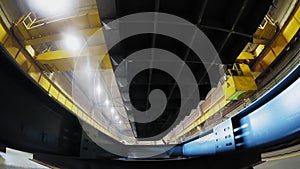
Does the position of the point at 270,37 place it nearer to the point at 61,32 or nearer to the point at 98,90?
the point at 61,32

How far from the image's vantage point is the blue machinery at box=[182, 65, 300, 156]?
0.70m

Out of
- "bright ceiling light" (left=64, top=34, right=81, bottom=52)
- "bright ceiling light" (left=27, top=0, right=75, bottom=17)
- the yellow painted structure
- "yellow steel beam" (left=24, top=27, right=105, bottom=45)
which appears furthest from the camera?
"bright ceiling light" (left=64, top=34, right=81, bottom=52)

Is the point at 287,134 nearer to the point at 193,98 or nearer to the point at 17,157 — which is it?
the point at 17,157

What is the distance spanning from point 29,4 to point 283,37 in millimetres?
4363

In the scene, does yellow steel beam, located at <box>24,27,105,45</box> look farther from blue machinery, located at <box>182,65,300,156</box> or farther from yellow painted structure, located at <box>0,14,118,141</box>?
blue machinery, located at <box>182,65,300,156</box>

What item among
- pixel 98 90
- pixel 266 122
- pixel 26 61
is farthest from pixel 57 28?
pixel 266 122

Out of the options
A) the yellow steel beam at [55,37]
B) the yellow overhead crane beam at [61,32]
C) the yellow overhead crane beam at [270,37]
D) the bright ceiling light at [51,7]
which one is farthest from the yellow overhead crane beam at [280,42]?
the bright ceiling light at [51,7]

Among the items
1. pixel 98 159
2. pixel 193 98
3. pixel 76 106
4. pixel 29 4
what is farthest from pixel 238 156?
pixel 76 106

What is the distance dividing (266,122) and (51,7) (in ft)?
12.0

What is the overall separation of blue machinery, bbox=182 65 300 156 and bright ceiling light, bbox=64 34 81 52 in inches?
131

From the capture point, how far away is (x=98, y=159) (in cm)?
138

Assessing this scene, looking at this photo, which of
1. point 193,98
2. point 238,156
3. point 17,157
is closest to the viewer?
point 17,157

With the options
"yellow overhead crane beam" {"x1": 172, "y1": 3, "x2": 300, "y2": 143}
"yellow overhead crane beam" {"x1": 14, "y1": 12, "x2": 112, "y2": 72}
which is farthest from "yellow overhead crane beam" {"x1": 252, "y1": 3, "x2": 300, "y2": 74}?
"yellow overhead crane beam" {"x1": 14, "y1": 12, "x2": 112, "y2": 72}

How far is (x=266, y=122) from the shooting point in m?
0.86
